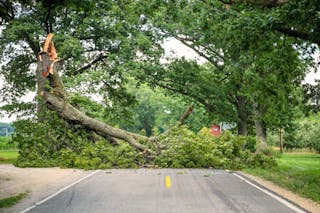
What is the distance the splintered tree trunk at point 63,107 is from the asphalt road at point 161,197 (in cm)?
715

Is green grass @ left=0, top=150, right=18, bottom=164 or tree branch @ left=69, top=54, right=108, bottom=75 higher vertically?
tree branch @ left=69, top=54, right=108, bottom=75

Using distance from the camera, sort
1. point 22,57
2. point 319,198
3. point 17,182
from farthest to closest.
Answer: point 22,57 → point 17,182 → point 319,198

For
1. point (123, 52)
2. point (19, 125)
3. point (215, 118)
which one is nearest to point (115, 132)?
point (19, 125)

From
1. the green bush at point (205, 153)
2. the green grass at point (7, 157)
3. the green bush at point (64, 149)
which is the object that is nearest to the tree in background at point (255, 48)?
the green bush at point (205, 153)

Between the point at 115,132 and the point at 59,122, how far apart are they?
276cm

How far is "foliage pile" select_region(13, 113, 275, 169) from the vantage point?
18500 millimetres

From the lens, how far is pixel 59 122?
781 inches

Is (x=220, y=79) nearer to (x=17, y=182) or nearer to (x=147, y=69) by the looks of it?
(x=147, y=69)

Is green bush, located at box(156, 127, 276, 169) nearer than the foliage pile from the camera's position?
No

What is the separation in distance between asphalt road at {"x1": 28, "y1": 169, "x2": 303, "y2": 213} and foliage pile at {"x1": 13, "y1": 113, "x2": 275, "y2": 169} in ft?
18.3

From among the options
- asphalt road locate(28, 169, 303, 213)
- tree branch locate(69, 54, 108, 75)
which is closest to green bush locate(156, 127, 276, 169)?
asphalt road locate(28, 169, 303, 213)

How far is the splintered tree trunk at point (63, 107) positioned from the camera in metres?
20.0

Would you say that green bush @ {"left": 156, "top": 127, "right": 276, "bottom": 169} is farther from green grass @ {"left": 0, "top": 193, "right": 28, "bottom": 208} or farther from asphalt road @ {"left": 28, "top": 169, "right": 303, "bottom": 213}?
green grass @ {"left": 0, "top": 193, "right": 28, "bottom": 208}

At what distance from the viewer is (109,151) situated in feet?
61.7
